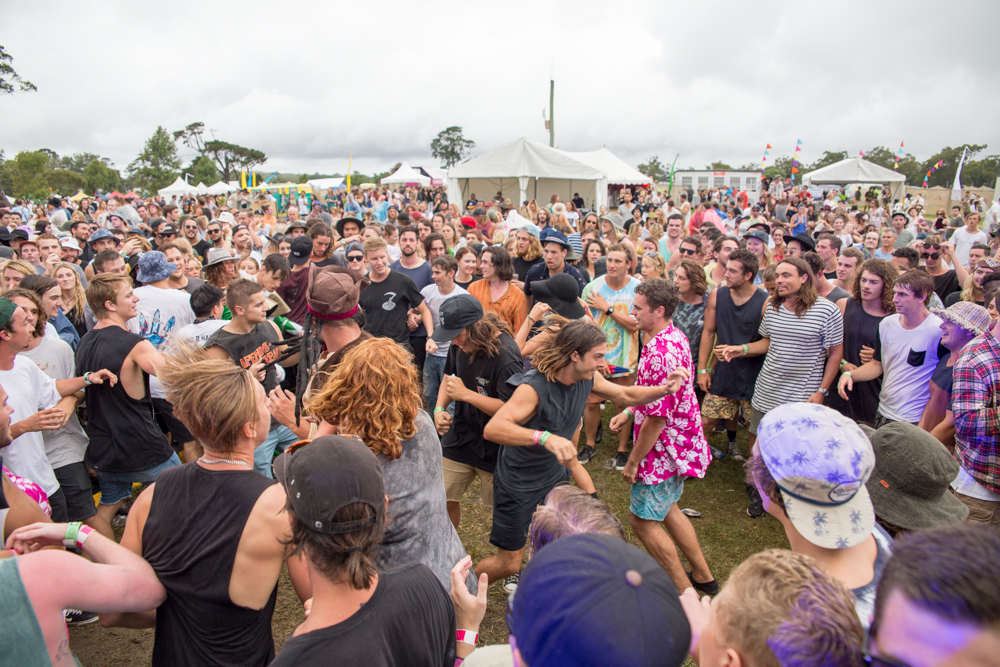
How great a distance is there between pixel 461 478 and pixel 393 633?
2194 millimetres

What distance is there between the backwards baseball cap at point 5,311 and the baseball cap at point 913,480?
419cm

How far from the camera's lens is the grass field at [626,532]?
10.2 ft

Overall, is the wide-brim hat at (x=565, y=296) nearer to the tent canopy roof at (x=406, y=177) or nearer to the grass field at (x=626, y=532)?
the grass field at (x=626, y=532)

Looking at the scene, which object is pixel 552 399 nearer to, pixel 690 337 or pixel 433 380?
pixel 433 380

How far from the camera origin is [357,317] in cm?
321

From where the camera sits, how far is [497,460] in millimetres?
3305

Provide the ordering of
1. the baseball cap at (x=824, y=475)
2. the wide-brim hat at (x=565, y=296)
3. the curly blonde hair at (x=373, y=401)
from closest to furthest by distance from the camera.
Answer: the baseball cap at (x=824, y=475), the curly blonde hair at (x=373, y=401), the wide-brim hat at (x=565, y=296)

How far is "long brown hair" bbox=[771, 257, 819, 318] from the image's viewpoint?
13.8ft

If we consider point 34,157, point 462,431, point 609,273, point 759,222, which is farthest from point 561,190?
point 34,157

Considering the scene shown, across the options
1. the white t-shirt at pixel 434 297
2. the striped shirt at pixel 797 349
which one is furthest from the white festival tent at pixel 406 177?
the striped shirt at pixel 797 349

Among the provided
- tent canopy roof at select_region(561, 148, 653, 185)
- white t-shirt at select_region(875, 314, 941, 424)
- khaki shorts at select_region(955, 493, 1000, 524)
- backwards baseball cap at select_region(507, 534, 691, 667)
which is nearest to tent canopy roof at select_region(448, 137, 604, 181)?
tent canopy roof at select_region(561, 148, 653, 185)

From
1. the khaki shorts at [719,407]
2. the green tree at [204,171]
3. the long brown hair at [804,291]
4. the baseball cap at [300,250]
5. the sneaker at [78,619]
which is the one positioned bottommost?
the sneaker at [78,619]

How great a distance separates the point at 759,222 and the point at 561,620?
9.27 metres

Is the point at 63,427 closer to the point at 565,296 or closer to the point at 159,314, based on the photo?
the point at 159,314
